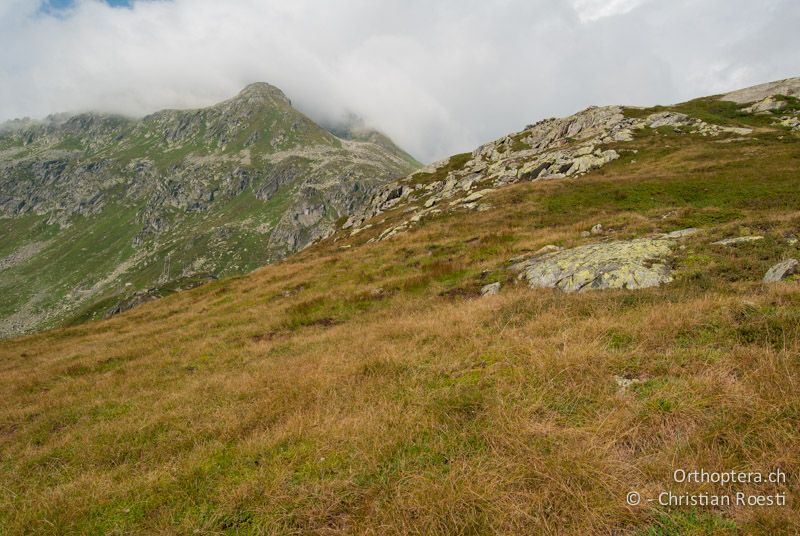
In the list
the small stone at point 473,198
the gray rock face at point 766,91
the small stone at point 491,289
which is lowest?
the small stone at point 491,289

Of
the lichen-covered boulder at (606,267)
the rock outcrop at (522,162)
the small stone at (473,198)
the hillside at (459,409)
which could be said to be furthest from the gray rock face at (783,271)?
the small stone at (473,198)

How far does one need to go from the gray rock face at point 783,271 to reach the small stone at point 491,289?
8169 mm

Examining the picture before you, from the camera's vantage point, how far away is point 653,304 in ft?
30.4

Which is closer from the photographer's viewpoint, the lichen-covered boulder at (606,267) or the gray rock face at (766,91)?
the lichen-covered boulder at (606,267)

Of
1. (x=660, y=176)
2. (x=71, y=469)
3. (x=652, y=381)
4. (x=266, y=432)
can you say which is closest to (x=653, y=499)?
(x=652, y=381)

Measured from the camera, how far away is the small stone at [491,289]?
1534 centimetres

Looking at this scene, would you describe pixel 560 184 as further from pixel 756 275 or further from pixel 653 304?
pixel 653 304

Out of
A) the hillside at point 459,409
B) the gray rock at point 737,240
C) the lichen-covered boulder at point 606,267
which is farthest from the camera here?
the gray rock at point 737,240

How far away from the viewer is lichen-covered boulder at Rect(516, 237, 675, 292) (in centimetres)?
1241

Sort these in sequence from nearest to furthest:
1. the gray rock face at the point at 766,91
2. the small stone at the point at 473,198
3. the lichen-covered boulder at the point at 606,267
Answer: the lichen-covered boulder at the point at 606,267, the small stone at the point at 473,198, the gray rock face at the point at 766,91

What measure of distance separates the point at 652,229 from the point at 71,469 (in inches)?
955

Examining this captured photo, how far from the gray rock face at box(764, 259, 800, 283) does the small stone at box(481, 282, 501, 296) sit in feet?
26.8

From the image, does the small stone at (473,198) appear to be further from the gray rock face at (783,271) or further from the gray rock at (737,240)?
the gray rock face at (783,271)

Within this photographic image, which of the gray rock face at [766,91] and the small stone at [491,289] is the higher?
the gray rock face at [766,91]
